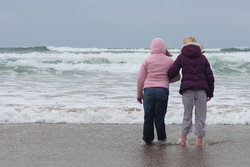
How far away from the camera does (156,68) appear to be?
5629mm

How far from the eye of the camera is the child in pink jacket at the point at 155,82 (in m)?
5.60

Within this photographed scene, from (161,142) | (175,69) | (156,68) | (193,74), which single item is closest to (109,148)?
(161,142)

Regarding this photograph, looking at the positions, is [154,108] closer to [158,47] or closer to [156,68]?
[156,68]

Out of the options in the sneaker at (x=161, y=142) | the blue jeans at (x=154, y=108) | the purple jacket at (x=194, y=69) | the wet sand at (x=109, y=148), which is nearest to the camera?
the wet sand at (x=109, y=148)

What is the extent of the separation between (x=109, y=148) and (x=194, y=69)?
135cm

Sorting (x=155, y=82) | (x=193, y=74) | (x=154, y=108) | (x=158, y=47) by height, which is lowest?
(x=154, y=108)

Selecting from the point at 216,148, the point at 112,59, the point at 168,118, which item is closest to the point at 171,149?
the point at 216,148

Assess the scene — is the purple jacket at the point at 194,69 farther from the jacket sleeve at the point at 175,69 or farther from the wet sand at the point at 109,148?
the wet sand at the point at 109,148

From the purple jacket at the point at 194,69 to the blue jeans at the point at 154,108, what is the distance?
0.88ft

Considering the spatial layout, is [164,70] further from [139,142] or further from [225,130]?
[225,130]

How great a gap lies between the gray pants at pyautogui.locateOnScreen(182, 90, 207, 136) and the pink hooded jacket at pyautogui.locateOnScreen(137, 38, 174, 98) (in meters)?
0.30

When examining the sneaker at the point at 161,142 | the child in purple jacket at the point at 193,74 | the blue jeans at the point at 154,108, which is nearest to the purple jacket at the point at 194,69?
the child in purple jacket at the point at 193,74

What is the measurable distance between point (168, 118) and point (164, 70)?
2367 millimetres

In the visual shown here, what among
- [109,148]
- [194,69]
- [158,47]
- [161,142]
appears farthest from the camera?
[161,142]
